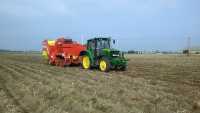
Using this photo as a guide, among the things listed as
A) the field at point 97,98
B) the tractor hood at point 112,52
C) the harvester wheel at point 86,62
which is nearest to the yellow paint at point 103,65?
the tractor hood at point 112,52

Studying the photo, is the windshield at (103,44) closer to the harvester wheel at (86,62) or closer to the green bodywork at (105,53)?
the green bodywork at (105,53)

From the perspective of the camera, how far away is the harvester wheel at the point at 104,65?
70.9 feet

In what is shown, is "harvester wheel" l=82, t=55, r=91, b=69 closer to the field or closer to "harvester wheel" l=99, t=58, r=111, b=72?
"harvester wheel" l=99, t=58, r=111, b=72

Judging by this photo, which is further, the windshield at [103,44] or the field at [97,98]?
the windshield at [103,44]

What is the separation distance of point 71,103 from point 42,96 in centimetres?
161

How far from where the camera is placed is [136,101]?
10766 mm

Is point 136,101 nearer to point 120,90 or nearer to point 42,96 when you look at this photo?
point 120,90

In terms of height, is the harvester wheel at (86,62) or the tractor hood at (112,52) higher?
the tractor hood at (112,52)

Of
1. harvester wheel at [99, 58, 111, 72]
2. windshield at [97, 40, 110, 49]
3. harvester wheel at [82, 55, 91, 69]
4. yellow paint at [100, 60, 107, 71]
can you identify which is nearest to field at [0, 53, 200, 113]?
harvester wheel at [99, 58, 111, 72]

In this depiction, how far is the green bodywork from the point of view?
72.1ft

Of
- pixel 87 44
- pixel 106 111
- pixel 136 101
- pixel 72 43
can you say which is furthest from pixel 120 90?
pixel 72 43

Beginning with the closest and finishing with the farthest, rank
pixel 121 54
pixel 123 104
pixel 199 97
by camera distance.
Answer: pixel 123 104
pixel 199 97
pixel 121 54

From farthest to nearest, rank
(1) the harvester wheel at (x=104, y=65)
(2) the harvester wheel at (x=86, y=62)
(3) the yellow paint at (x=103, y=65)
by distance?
(2) the harvester wheel at (x=86, y=62)
(3) the yellow paint at (x=103, y=65)
(1) the harvester wheel at (x=104, y=65)

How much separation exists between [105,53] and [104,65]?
0.75 meters
